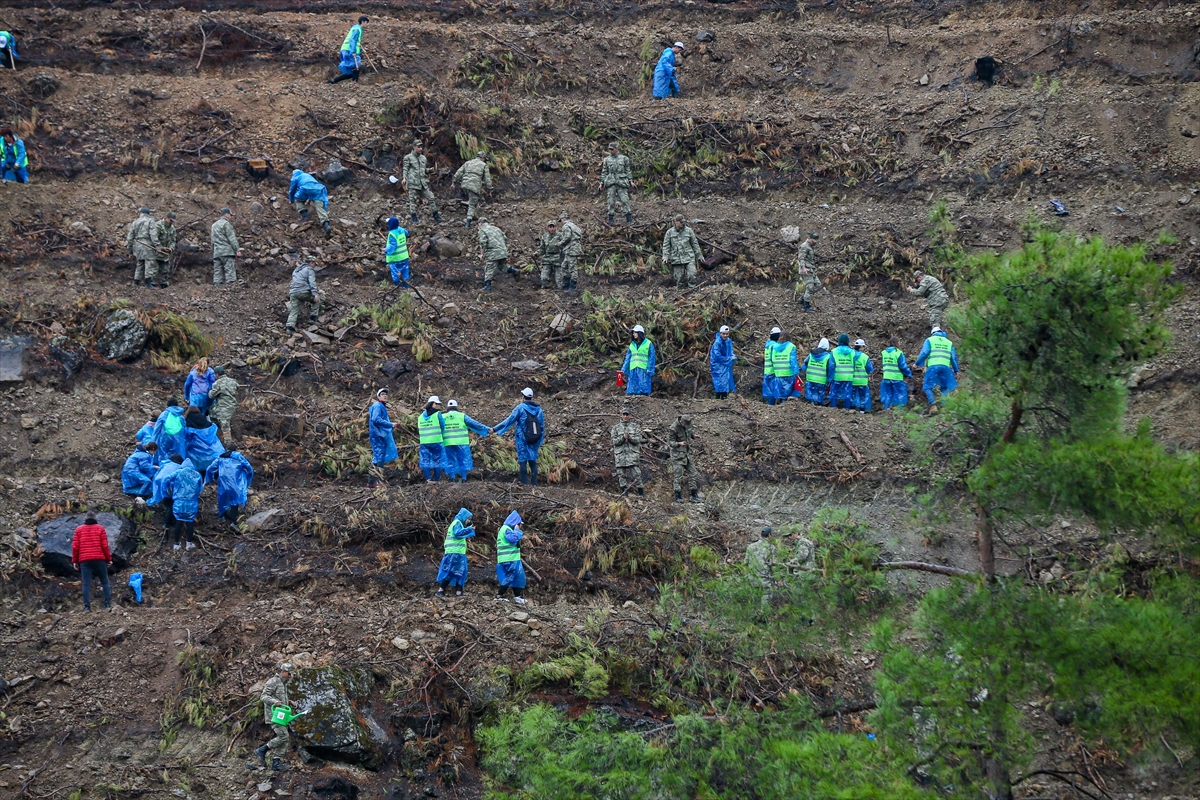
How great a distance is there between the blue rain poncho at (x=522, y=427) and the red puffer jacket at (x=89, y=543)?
5618 millimetres

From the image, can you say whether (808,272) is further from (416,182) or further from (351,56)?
(351,56)

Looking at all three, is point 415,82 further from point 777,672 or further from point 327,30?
point 777,672

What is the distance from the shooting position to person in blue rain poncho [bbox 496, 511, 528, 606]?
15383 millimetres

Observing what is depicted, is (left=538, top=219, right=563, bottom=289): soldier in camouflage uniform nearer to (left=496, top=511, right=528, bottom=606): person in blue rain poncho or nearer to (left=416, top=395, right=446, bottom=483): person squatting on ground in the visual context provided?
(left=416, top=395, right=446, bottom=483): person squatting on ground

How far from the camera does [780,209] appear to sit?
24.2 meters

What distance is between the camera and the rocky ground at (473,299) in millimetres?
14625

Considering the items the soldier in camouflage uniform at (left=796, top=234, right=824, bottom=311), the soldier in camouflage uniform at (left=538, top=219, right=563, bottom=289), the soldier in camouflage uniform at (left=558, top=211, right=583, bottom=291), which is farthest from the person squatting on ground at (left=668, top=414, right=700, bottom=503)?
A: the soldier in camouflage uniform at (left=538, top=219, right=563, bottom=289)

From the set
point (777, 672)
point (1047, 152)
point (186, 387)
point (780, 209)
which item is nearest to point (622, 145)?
point (780, 209)

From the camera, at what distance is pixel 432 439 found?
17484mm

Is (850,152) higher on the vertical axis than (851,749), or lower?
higher

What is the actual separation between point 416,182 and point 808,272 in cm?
816

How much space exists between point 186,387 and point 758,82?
15728 millimetres

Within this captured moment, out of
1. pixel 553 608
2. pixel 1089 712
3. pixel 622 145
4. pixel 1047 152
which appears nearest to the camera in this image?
pixel 1089 712

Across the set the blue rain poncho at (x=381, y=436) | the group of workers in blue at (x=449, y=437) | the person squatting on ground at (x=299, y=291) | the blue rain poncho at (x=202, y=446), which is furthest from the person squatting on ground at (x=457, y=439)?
the person squatting on ground at (x=299, y=291)
